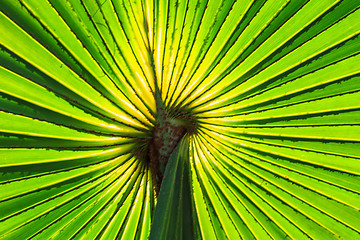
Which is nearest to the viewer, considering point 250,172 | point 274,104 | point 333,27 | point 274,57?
point 333,27

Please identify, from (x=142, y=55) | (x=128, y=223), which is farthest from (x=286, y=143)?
(x=128, y=223)

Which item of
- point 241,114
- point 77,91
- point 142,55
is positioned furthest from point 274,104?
point 77,91

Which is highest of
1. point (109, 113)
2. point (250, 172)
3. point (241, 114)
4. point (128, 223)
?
point (241, 114)

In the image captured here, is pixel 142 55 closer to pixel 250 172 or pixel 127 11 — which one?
pixel 127 11

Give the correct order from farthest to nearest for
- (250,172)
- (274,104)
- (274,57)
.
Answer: (250,172) < (274,104) < (274,57)

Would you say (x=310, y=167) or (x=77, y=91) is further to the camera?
(x=310, y=167)

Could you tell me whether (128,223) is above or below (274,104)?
below
